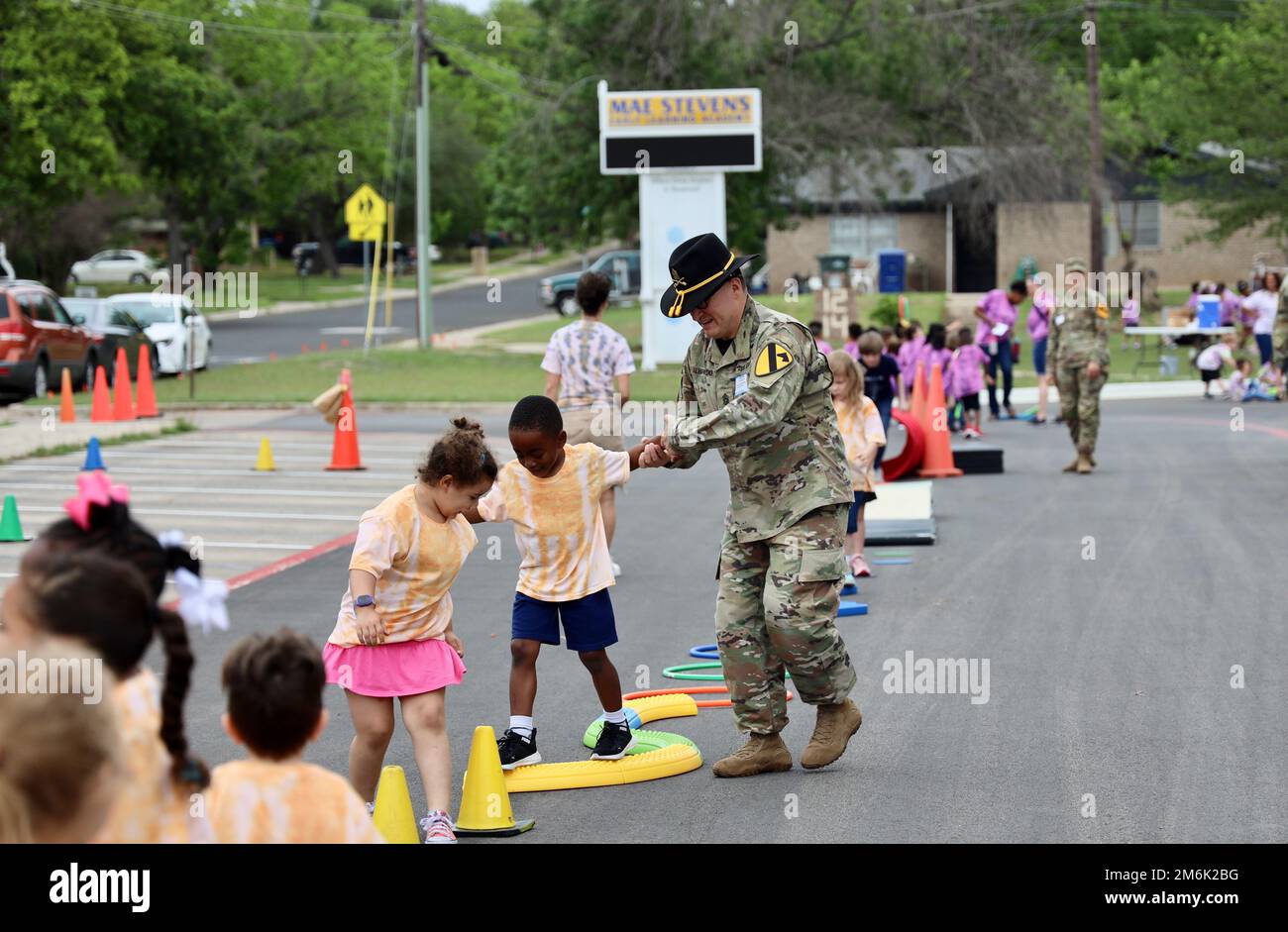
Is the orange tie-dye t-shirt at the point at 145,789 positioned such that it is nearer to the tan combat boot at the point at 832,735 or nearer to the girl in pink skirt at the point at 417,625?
the girl in pink skirt at the point at 417,625

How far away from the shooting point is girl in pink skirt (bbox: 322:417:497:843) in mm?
5570

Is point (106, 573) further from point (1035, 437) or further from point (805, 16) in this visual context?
point (805, 16)

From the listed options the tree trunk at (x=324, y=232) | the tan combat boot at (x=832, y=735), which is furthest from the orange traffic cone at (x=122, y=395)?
the tree trunk at (x=324, y=232)

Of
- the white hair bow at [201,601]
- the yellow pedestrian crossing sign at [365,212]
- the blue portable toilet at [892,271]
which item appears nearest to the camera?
the white hair bow at [201,601]

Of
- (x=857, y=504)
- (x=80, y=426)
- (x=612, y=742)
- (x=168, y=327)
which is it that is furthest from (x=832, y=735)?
(x=168, y=327)

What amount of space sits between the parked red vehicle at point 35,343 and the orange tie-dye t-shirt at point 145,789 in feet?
73.3

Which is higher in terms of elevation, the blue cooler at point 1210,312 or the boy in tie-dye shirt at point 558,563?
the blue cooler at point 1210,312

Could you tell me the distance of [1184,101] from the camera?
132ft

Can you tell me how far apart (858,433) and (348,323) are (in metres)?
37.9

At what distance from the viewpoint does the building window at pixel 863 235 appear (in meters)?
53.1

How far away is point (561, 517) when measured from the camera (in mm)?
6562

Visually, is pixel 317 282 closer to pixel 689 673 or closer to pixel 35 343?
pixel 35 343
